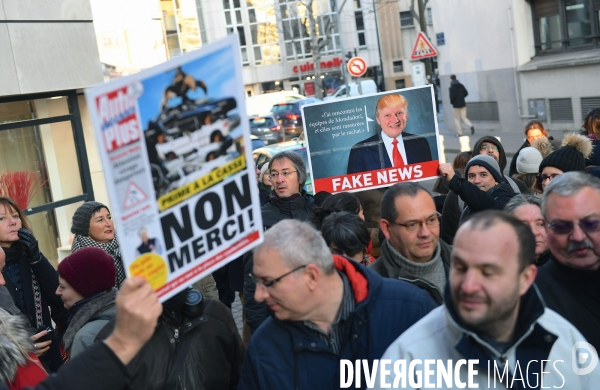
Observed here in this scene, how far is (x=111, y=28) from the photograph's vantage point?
14852 millimetres

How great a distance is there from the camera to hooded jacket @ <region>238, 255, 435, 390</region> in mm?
3238

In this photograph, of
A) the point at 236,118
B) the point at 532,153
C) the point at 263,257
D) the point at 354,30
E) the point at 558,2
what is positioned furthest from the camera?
the point at 354,30

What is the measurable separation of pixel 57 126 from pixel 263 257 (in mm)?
8371

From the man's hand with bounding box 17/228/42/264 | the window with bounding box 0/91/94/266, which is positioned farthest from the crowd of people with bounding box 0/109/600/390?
the window with bounding box 0/91/94/266

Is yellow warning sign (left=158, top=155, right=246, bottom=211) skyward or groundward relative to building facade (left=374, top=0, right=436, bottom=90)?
groundward

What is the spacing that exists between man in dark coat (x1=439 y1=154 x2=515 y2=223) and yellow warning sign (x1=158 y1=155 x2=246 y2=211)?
10.3 ft

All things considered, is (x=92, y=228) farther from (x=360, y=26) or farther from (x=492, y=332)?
(x=360, y=26)

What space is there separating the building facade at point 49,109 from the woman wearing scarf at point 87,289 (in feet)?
19.9

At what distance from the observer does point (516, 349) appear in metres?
2.73

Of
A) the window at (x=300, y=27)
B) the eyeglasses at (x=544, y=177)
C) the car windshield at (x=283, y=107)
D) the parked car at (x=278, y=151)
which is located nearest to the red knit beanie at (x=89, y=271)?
the eyeglasses at (x=544, y=177)

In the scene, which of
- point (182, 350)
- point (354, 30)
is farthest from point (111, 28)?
point (354, 30)

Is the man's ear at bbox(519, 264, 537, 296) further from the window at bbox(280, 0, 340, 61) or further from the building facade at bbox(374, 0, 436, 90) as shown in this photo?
the building facade at bbox(374, 0, 436, 90)

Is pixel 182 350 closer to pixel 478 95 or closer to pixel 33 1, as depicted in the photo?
pixel 33 1

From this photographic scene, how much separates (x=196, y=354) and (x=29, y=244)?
300 centimetres
